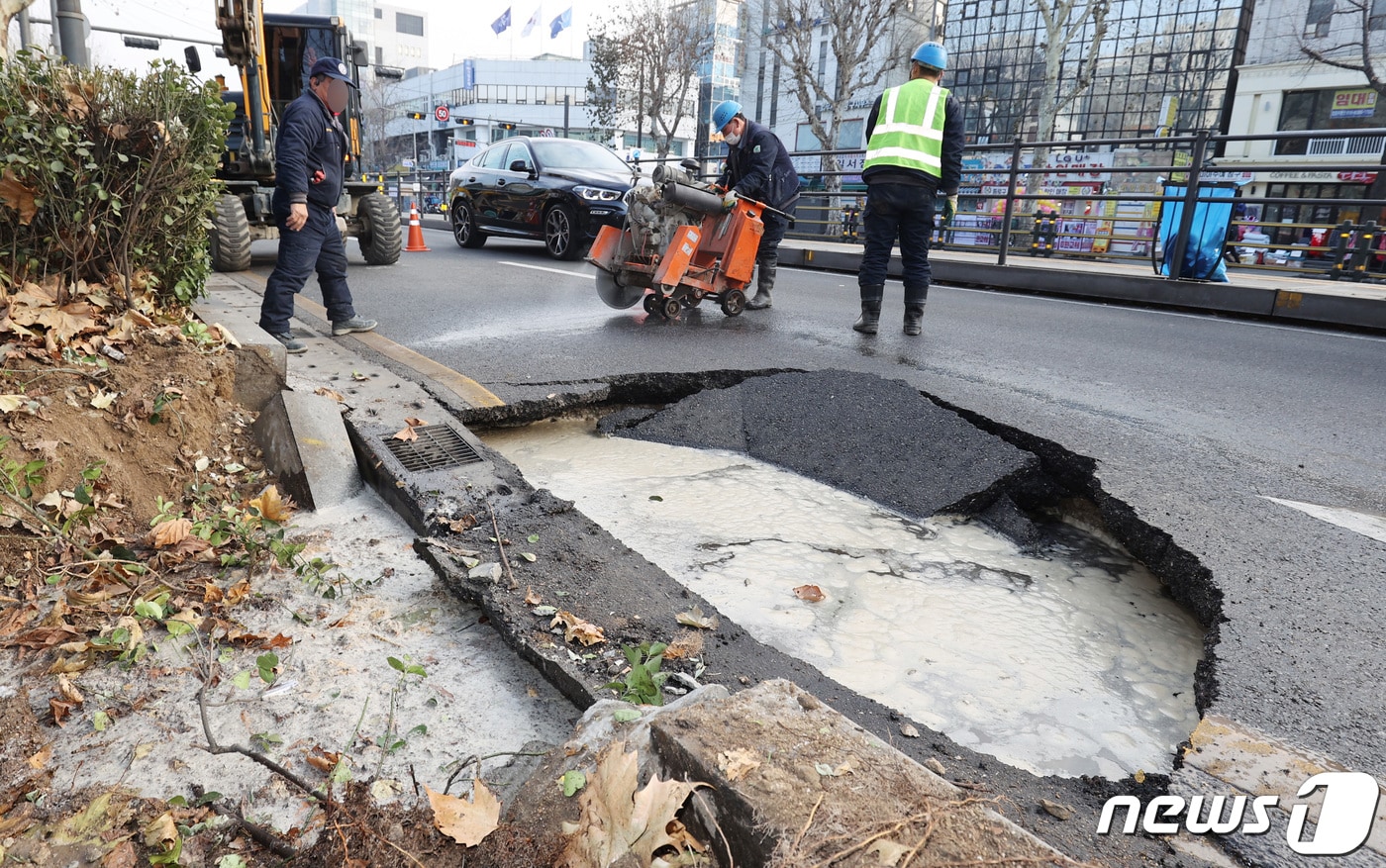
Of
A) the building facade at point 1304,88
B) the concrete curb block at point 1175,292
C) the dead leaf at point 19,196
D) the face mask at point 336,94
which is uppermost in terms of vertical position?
the building facade at point 1304,88

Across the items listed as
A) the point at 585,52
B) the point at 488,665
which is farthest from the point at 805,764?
the point at 585,52

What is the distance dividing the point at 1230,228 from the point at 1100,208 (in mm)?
17881

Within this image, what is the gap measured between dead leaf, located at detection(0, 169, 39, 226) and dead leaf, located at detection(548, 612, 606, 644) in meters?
2.40

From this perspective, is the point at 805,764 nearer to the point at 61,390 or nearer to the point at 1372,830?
the point at 1372,830

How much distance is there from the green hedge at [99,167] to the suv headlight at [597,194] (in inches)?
326

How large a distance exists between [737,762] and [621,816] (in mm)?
196

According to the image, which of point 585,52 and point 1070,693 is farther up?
point 585,52

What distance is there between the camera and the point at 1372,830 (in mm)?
1474

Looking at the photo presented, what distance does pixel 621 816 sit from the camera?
1318 mm

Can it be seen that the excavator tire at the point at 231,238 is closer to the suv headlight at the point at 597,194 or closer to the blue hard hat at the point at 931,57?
the suv headlight at the point at 597,194

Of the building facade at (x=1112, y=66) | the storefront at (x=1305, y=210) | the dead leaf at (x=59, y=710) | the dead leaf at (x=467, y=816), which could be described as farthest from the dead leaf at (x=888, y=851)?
the building facade at (x=1112, y=66)

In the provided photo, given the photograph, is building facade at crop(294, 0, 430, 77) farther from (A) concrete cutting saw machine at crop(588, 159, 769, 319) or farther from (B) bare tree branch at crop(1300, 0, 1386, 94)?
(A) concrete cutting saw machine at crop(588, 159, 769, 319)

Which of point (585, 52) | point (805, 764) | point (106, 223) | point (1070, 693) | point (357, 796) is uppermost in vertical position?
point (585, 52)

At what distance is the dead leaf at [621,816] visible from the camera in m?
1.27
